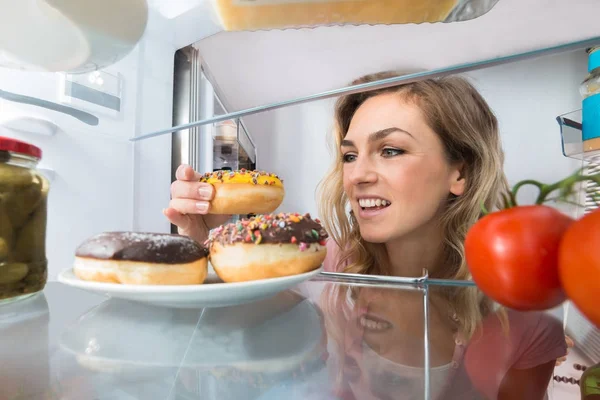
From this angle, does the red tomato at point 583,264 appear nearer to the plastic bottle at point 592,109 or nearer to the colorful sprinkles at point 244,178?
the plastic bottle at point 592,109

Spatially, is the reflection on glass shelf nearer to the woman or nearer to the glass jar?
the glass jar

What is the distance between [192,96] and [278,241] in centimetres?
97

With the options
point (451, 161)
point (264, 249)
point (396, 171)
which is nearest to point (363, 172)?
point (396, 171)

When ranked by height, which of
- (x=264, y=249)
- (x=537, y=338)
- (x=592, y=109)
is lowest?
(x=537, y=338)

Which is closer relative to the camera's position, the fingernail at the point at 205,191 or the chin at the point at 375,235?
the fingernail at the point at 205,191

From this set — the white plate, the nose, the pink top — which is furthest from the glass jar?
the nose

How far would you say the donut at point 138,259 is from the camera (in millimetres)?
437

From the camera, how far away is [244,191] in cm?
81

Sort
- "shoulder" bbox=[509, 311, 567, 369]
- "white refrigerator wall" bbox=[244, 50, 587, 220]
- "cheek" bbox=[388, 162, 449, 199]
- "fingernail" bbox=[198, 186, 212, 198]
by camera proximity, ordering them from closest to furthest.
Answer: "shoulder" bbox=[509, 311, 567, 369] → "white refrigerator wall" bbox=[244, 50, 587, 220] → "fingernail" bbox=[198, 186, 212, 198] → "cheek" bbox=[388, 162, 449, 199]

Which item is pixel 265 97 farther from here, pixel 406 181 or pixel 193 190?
pixel 406 181

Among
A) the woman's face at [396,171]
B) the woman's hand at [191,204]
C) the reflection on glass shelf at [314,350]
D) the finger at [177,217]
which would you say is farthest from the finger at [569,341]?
the finger at [177,217]

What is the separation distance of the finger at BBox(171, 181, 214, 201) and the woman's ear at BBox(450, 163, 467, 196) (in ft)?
2.12

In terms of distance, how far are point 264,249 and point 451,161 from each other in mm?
696

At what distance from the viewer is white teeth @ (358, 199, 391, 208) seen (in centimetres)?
101
